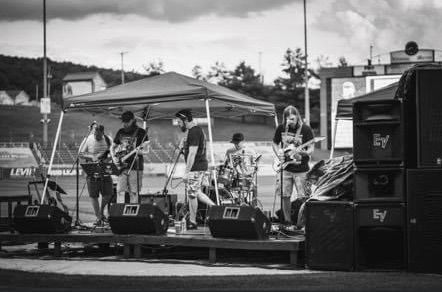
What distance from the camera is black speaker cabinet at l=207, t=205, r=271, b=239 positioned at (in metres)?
9.99

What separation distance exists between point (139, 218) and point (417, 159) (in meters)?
4.34

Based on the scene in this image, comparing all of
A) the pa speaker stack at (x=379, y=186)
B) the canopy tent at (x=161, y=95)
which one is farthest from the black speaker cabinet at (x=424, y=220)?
the canopy tent at (x=161, y=95)

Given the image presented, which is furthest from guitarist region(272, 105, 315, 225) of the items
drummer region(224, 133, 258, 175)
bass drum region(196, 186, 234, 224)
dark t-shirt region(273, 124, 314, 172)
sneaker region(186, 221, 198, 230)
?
drummer region(224, 133, 258, 175)

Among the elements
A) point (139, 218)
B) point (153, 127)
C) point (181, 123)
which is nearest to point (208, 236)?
point (139, 218)

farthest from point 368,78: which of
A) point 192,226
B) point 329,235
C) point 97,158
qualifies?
point 329,235

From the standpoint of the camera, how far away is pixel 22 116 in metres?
82.8

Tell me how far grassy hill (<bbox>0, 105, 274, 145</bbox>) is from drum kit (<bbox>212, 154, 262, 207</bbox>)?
177 feet

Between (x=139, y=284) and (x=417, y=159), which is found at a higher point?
(x=417, y=159)

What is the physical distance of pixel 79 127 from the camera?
76.9m

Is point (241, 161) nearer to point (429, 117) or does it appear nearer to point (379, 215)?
point (379, 215)

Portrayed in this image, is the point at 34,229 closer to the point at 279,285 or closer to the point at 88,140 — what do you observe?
the point at 88,140

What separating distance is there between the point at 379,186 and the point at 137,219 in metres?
3.83

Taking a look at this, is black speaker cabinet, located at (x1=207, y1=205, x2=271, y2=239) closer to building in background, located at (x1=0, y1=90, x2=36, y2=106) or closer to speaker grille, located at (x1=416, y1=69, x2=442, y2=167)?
speaker grille, located at (x1=416, y1=69, x2=442, y2=167)

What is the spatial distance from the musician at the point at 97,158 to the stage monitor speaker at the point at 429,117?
5902 mm
